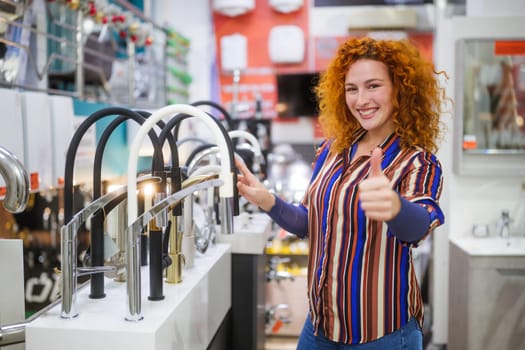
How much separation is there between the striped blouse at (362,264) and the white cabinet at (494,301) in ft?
5.81

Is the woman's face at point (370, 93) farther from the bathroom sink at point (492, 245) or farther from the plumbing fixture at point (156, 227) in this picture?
the bathroom sink at point (492, 245)

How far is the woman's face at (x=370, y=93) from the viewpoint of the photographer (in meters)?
1.52

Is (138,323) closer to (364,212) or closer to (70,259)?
(70,259)

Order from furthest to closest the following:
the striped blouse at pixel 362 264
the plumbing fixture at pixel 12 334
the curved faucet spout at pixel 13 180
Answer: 1. the striped blouse at pixel 362 264
2. the plumbing fixture at pixel 12 334
3. the curved faucet spout at pixel 13 180

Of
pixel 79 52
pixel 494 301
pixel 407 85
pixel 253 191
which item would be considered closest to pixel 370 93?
pixel 407 85

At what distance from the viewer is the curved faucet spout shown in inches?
40.0

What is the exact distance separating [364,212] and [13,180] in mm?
830

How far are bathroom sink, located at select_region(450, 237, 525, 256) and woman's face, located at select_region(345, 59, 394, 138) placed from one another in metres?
1.88

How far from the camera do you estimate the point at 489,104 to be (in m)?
3.44

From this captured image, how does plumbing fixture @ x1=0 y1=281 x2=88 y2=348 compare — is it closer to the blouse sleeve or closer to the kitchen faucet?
the kitchen faucet

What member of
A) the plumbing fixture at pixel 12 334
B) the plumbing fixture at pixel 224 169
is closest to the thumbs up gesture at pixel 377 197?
the plumbing fixture at pixel 224 169

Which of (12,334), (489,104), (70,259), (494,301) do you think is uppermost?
(489,104)

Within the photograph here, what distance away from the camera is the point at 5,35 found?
256cm

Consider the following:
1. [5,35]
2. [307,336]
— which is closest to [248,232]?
[307,336]
